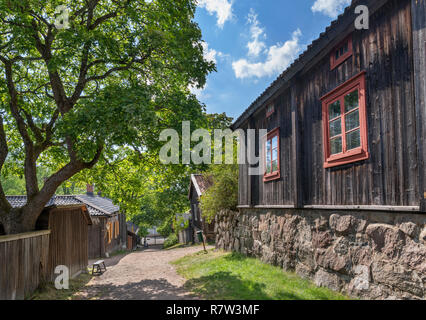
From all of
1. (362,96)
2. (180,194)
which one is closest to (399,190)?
(362,96)

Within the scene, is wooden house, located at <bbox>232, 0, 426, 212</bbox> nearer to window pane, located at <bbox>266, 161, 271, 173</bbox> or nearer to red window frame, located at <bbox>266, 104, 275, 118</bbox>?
red window frame, located at <bbox>266, 104, 275, 118</bbox>

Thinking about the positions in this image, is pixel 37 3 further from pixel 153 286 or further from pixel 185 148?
pixel 153 286

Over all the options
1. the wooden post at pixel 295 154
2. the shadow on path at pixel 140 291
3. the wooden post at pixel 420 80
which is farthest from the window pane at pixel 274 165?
the wooden post at pixel 420 80

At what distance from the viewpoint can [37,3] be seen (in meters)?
7.63

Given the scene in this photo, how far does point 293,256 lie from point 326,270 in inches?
59.4

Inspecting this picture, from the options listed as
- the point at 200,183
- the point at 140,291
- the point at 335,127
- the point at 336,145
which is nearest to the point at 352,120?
the point at 335,127

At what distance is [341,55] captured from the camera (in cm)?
638

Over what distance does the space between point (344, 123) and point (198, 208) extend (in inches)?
889

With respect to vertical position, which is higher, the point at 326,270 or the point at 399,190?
the point at 399,190

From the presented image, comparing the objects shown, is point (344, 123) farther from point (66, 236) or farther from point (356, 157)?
point (66, 236)

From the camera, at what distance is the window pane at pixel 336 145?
636cm

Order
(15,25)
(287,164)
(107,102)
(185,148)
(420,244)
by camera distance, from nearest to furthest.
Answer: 1. (420,244)
2. (107,102)
3. (15,25)
4. (185,148)
5. (287,164)

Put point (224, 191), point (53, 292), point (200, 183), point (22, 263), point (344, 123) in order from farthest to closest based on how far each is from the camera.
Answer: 1. point (200, 183)
2. point (224, 191)
3. point (53, 292)
4. point (22, 263)
5. point (344, 123)

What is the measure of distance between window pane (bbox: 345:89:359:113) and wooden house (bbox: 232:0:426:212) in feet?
0.07
